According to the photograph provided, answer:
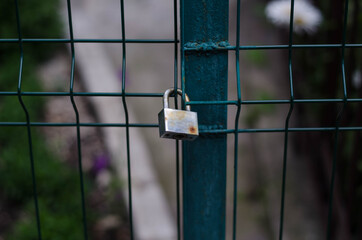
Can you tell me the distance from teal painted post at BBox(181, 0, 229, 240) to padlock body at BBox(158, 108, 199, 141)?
0.09m

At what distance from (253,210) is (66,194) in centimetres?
136

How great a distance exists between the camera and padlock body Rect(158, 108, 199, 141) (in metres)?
1.16

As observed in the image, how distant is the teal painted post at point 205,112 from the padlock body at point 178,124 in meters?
0.09

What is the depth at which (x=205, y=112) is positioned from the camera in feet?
4.42

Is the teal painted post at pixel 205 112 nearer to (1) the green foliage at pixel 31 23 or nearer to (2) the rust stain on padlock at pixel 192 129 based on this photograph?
(2) the rust stain on padlock at pixel 192 129

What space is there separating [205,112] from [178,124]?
192mm

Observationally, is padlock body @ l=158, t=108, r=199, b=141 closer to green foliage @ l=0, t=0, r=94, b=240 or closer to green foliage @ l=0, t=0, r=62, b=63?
green foliage @ l=0, t=0, r=94, b=240

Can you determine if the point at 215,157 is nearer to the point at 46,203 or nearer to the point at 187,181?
the point at 187,181

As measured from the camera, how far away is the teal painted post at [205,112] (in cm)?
128

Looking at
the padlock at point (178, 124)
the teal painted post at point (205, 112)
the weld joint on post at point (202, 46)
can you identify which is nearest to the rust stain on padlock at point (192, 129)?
the padlock at point (178, 124)

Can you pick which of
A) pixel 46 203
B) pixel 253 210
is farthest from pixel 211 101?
pixel 253 210

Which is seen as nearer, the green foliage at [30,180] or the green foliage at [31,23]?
the green foliage at [30,180]

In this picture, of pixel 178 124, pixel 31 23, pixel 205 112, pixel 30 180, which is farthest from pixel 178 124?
pixel 31 23

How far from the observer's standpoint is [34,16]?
4.95m
